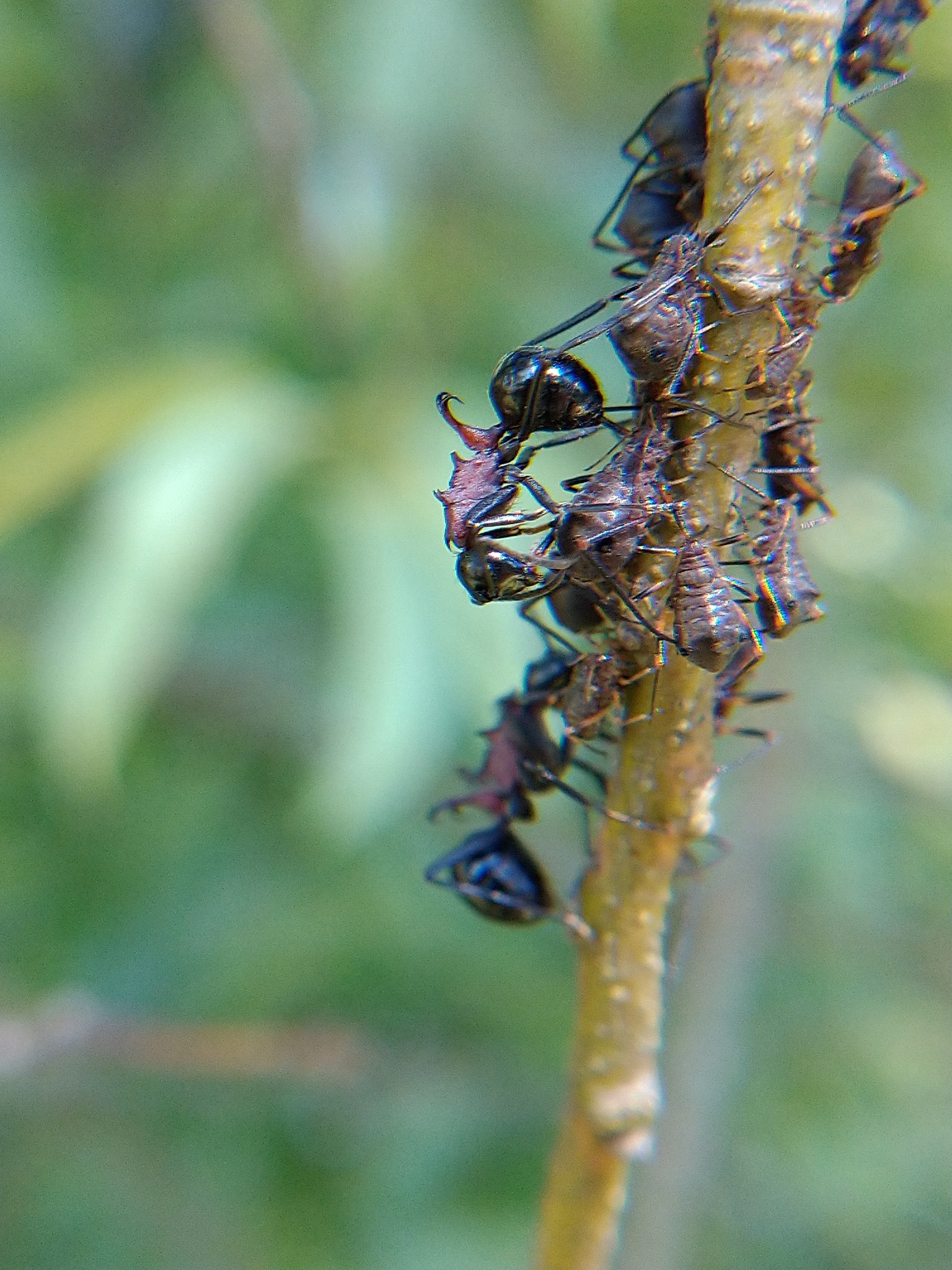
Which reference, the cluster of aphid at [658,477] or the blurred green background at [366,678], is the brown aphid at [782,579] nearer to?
the cluster of aphid at [658,477]

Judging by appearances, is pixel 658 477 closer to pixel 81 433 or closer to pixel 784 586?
pixel 784 586

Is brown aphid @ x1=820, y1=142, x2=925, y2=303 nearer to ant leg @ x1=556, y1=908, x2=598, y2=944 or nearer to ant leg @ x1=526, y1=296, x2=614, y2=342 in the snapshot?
ant leg @ x1=526, y1=296, x2=614, y2=342

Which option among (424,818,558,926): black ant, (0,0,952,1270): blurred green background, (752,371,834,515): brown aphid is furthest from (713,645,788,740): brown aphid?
(0,0,952,1270): blurred green background

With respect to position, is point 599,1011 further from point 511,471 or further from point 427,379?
point 427,379

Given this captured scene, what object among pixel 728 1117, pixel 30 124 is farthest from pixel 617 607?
pixel 30 124

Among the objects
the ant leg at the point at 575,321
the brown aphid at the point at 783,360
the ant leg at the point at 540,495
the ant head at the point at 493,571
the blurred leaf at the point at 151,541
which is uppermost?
the blurred leaf at the point at 151,541

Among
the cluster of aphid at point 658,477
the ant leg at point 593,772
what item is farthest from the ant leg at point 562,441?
the ant leg at point 593,772

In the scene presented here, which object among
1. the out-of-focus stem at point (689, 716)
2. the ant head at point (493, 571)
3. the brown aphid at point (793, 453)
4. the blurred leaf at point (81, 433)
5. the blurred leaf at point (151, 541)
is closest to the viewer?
the out-of-focus stem at point (689, 716)
